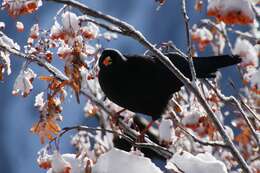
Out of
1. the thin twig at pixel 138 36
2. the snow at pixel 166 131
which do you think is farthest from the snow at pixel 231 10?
the snow at pixel 166 131

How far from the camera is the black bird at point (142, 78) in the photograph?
2729 millimetres

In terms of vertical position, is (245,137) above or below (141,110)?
below

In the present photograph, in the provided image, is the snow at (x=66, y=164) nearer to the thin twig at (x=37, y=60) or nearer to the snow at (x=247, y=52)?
the thin twig at (x=37, y=60)

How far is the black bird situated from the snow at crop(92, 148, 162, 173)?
3.85 feet

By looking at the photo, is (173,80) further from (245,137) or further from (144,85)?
(245,137)

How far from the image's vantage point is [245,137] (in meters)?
3.35

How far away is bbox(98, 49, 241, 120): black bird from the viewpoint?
8.95 feet

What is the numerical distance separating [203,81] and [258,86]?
633 millimetres

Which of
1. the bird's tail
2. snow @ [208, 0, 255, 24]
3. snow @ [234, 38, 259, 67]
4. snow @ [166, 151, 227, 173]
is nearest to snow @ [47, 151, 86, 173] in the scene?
snow @ [166, 151, 227, 173]

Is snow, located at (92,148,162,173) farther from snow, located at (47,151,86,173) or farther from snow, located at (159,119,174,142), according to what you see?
snow, located at (159,119,174,142)

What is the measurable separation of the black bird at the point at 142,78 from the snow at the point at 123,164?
1172 mm

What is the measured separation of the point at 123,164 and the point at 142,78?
49.7 inches

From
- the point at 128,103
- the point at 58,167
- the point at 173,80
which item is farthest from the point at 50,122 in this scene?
the point at 173,80

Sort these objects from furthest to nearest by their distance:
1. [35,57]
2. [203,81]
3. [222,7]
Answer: [203,81] < [35,57] < [222,7]
